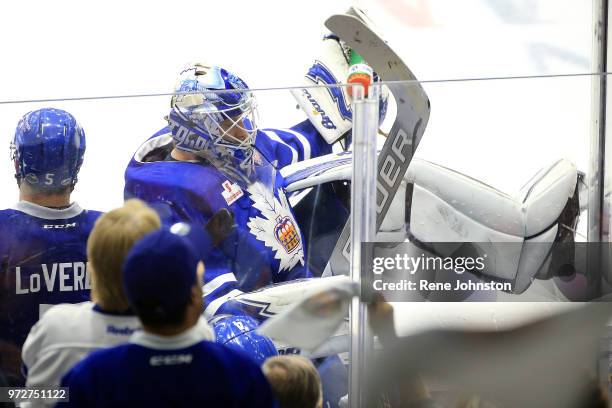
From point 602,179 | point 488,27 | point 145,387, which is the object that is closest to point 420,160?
point 602,179

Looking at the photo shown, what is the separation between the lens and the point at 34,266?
229 centimetres

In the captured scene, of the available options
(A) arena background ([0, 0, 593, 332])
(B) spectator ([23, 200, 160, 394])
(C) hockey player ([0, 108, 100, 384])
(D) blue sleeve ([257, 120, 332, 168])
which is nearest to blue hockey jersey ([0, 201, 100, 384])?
(C) hockey player ([0, 108, 100, 384])

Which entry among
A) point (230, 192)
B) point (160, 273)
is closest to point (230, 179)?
point (230, 192)

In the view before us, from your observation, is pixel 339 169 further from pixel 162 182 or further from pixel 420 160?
pixel 162 182

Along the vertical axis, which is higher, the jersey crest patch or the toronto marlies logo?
the jersey crest patch

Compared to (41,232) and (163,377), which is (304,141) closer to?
(41,232)

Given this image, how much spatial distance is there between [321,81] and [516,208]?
1170mm

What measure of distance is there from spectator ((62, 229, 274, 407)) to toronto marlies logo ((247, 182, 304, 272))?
0.54 m

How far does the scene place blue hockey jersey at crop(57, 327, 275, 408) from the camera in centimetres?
172

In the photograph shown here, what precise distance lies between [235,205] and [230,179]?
0.23 feet

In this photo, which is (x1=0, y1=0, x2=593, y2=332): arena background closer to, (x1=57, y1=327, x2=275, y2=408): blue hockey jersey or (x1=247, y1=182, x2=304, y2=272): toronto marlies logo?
(x1=247, y1=182, x2=304, y2=272): toronto marlies logo

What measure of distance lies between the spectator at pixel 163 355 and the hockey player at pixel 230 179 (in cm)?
44

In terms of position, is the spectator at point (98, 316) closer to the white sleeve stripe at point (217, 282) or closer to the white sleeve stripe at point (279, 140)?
the white sleeve stripe at point (217, 282)

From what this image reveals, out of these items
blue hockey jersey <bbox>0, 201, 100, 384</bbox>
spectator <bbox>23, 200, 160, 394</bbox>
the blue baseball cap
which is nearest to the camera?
the blue baseball cap
